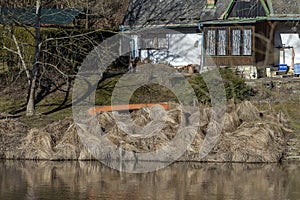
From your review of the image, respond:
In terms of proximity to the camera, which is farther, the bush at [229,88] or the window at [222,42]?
the window at [222,42]

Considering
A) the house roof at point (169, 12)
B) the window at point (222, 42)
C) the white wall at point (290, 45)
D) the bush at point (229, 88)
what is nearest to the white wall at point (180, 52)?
the house roof at point (169, 12)

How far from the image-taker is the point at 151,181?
749 inches

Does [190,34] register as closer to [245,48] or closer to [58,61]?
[245,48]

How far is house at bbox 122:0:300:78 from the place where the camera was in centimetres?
3359

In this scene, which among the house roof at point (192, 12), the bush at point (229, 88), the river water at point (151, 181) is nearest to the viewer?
the river water at point (151, 181)

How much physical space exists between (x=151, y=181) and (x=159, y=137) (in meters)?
3.18

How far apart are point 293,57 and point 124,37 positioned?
28.8ft

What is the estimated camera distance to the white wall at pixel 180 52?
3597 cm

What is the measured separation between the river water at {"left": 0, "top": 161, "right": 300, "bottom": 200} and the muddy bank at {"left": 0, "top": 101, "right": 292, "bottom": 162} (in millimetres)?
429

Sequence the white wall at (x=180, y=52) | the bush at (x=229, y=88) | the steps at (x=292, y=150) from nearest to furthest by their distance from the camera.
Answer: the steps at (x=292, y=150), the bush at (x=229, y=88), the white wall at (x=180, y=52)

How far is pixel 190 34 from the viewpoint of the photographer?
3616 cm

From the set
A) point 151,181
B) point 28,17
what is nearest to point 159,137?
point 151,181

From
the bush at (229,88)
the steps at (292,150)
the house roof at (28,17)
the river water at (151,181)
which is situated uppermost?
the house roof at (28,17)

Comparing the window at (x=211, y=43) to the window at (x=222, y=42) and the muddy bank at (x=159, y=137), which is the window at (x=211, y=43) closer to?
the window at (x=222, y=42)
